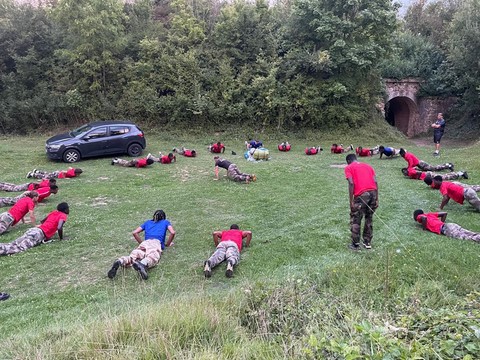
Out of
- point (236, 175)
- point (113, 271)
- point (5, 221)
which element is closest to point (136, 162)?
point (236, 175)

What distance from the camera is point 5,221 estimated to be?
824 centimetres

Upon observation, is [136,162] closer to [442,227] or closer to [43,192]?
[43,192]

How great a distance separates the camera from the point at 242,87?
22.4 meters

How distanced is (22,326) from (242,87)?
63.1 feet

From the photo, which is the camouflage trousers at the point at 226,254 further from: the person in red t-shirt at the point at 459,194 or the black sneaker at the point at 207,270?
the person in red t-shirt at the point at 459,194

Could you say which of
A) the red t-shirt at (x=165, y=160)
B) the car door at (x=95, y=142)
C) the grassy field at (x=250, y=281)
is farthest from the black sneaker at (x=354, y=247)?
the car door at (x=95, y=142)

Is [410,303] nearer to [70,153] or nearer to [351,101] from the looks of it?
[70,153]

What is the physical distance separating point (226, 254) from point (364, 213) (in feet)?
8.68

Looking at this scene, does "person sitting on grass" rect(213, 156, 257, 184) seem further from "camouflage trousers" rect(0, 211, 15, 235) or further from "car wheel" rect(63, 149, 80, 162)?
"car wheel" rect(63, 149, 80, 162)

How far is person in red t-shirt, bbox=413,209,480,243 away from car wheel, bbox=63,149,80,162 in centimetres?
1292

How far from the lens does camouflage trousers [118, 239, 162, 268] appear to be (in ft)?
21.5

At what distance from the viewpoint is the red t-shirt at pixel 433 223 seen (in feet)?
25.9

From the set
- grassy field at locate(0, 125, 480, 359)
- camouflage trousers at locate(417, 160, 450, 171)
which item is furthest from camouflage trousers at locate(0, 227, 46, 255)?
camouflage trousers at locate(417, 160, 450, 171)

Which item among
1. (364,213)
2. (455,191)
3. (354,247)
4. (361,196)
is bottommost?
(354,247)
